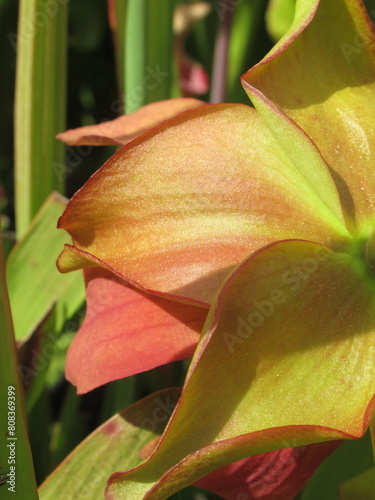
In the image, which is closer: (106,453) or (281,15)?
(106,453)

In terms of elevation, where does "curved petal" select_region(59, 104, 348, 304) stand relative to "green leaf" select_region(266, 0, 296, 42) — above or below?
below

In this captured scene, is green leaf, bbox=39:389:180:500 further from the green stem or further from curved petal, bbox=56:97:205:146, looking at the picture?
the green stem

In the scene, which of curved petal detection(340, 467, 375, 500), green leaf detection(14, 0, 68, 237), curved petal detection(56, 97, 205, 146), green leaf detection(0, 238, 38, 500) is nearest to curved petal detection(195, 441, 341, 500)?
curved petal detection(340, 467, 375, 500)

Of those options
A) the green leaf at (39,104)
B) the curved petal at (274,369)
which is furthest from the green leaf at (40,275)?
the curved petal at (274,369)

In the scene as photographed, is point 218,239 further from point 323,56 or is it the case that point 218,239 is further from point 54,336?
point 54,336

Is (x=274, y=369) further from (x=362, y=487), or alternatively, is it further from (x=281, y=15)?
(x=281, y=15)

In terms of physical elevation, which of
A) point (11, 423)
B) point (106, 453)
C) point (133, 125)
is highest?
point (133, 125)

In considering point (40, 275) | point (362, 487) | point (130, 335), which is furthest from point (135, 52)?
point (362, 487)

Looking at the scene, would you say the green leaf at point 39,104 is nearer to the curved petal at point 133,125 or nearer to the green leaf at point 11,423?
the curved petal at point 133,125
